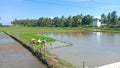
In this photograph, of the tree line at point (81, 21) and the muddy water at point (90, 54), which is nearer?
the muddy water at point (90, 54)

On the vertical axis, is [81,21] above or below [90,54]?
above

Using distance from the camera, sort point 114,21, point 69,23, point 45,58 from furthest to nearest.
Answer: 1. point 69,23
2. point 114,21
3. point 45,58

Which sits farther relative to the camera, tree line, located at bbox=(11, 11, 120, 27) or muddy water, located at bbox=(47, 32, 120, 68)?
tree line, located at bbox=(11, 11, 120, 27)

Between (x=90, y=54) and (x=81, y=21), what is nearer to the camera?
(x=90, y=54)

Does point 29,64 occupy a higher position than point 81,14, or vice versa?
point 81,14

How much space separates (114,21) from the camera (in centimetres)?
5028

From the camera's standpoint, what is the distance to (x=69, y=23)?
57344mm

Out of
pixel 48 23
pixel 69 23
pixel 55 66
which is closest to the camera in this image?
pixel 55 66

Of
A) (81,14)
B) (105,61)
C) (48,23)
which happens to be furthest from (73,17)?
(105,61)

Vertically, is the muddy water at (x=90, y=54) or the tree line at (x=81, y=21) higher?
the tree line at (x=81, y=21)

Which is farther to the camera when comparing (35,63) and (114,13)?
(114,13)

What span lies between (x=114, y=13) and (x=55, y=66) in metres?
50.2

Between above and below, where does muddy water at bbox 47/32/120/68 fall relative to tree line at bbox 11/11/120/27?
below

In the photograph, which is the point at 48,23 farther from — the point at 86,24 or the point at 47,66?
the point at 47,66
